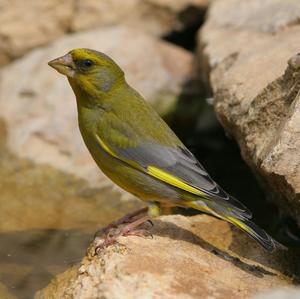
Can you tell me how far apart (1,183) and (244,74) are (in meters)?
2.59

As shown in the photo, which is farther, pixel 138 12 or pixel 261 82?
pixel 138 12

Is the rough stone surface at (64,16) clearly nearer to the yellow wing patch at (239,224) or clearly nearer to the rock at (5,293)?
the rock at (5,293)

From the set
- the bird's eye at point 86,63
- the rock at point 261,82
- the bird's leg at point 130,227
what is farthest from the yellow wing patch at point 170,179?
the bird's eye at point 86,63

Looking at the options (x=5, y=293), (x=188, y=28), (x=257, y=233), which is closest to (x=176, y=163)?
(x=257, y=233)

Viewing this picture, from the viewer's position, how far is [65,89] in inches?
289

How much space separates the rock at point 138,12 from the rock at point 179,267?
145 inches

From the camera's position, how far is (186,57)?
7934mm

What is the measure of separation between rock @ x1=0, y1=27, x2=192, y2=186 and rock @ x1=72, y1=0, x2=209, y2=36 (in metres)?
0.30

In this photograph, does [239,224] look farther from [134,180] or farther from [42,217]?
[42,217]

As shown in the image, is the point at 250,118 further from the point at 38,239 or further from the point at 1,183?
the point at 1,183

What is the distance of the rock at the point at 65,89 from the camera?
6.94m

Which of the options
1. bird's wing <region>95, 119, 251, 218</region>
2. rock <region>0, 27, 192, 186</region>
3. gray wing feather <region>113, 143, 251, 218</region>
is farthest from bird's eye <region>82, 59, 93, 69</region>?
rock <region>0, 27, 192, 186</region>

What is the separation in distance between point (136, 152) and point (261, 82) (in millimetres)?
1134

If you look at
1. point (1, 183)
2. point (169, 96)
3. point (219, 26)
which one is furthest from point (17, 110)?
point (219, 26)
